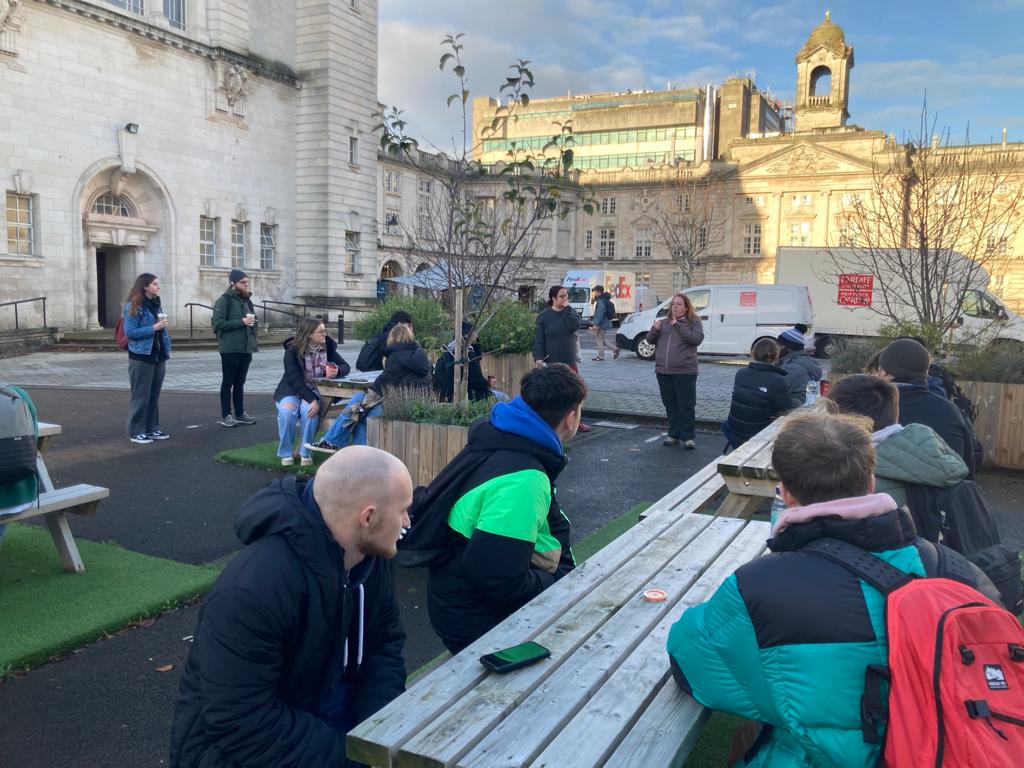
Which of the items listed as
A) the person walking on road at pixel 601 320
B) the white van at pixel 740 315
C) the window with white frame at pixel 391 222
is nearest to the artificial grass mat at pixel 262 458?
the white van at pixel 740 315

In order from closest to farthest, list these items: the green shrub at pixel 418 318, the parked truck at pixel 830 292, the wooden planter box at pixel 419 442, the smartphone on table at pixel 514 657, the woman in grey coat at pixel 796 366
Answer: the smartphone on table at pixel 514 657, the wooden planter box at pixel 419 442, the woman in grey coat at pixel 796 366, the green shrub at pixel 418 318, the parked truck at pixel 830 292

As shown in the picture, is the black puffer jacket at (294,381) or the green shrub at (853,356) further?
the green shrub at (853,356)

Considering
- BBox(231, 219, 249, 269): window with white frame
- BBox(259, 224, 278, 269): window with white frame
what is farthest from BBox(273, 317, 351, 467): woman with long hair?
BBox(259, 224, 278, 269): window with white frame

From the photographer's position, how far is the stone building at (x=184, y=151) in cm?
2302

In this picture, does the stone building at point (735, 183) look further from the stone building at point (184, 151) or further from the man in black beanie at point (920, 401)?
the man in black beanie at point (920, 401)

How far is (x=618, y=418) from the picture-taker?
38.8ft

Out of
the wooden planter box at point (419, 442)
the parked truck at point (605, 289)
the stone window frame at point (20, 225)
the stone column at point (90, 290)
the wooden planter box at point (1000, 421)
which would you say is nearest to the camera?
the wooden planter box at point (419, 442)

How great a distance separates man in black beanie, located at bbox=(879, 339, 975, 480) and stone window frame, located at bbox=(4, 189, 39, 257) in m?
24.2

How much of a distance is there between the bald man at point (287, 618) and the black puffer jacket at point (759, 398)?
5531 mm

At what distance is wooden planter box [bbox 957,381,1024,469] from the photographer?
868 cm

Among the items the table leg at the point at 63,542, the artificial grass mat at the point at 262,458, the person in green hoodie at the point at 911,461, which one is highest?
the person in green hoodie at the point at 911,461

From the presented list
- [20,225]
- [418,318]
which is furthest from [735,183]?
[418,318]

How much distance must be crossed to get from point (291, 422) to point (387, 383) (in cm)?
123

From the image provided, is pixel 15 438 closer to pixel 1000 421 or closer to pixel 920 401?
pixel 920 401
